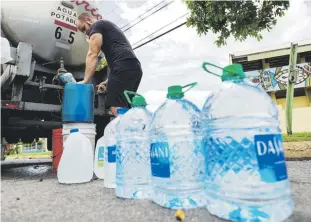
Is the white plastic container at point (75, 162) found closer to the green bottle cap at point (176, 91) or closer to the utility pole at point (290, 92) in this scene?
the green bottle cap at point (176, 91)

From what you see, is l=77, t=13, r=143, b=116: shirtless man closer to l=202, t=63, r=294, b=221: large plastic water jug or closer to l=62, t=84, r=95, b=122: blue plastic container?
l=62, t=84, r=95, b=122: blue plastic container

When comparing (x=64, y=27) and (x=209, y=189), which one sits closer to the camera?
(x=209, y=189)

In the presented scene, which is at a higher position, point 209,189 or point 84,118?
point 84,118

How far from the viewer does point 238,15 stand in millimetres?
1590

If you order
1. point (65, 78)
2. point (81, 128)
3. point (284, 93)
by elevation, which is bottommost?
point (81, 128)

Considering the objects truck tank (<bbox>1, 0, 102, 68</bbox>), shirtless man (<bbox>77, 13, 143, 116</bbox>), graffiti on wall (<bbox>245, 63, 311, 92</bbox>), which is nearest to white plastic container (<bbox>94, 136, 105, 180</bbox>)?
shirtless man (<bbox>77, 13, 143, 116</bbox>)

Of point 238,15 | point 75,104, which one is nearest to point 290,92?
point 238,15

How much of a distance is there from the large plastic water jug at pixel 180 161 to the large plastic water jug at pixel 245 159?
123 mm

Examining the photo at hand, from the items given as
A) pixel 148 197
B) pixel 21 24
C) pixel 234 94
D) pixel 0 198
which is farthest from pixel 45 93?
pixel 234 94

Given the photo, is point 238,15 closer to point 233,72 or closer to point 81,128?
point 233,72

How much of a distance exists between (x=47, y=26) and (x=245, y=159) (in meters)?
3.00

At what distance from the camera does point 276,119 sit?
1117 mm

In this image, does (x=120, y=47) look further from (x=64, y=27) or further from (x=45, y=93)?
(x=45, y=93)

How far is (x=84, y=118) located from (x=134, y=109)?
1235 millimetres
